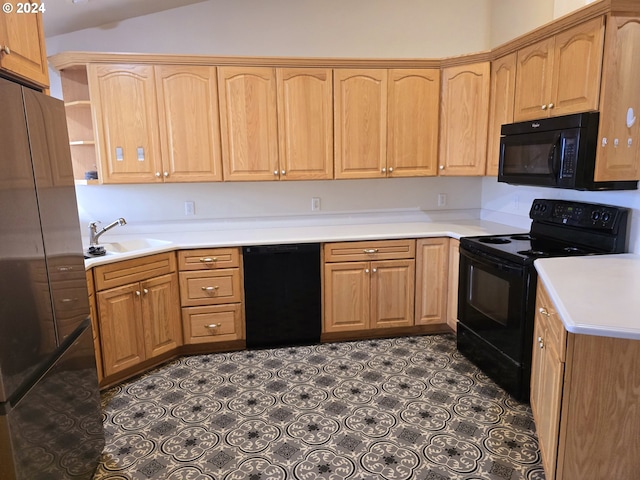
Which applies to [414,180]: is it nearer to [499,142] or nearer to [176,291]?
[499,142]

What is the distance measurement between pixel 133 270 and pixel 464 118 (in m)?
2.70

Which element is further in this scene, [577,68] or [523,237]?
[523,237]

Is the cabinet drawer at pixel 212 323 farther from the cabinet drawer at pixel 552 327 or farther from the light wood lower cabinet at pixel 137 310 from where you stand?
the cabinet drawer at pixel 552 327

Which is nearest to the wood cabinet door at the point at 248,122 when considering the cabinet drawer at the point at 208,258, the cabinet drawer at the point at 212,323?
the cabinet drawer at the point at 208,258

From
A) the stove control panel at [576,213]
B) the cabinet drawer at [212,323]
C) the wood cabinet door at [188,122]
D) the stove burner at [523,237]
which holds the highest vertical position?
the wood cabinet door at [188,122]

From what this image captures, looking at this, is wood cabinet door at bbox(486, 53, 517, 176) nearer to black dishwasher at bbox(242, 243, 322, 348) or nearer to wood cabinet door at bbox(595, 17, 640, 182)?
wood cabinet door at bbox(595, 17, 640, 182)

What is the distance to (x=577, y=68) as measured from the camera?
97.7 inches

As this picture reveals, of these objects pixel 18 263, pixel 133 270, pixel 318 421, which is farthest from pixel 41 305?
pixel 318 421

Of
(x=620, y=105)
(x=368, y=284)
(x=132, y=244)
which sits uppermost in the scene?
(x=620, y=105)

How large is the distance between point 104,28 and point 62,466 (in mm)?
3096

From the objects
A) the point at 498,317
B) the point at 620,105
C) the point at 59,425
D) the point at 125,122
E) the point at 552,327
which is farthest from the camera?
the point at 125,122

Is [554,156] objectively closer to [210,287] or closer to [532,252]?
A: [532,252]

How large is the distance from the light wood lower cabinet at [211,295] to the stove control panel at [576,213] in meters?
2.18

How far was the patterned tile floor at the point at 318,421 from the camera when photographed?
213cm
